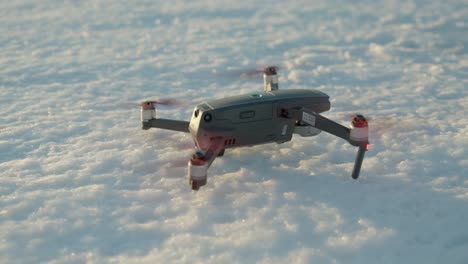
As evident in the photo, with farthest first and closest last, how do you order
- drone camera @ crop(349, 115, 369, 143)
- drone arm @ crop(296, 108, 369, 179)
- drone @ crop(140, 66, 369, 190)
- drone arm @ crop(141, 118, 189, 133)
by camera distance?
drone arm @ crop(141, 118, 189, 133), drone @ crop(140, 66, 369, 190), drone arm @ crop(296, 108, 369, 179), drone camera @ crop(349, 115, 369, 143)

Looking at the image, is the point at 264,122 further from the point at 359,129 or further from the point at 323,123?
the point at 359,129

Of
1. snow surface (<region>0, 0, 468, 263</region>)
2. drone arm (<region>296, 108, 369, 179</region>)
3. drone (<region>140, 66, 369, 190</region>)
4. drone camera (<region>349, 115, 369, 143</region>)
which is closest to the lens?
snow surface (<region>0, 0, 468, 263</region>)

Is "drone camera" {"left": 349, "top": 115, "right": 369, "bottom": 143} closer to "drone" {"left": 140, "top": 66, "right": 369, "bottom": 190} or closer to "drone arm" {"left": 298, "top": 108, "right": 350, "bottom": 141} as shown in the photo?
"drone" {"left": 140, "top": 66, "right": 369, "bottom": 190}

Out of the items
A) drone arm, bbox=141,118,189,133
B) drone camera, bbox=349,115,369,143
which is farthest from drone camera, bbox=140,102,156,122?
drone camera, bbox=349,115,369,143

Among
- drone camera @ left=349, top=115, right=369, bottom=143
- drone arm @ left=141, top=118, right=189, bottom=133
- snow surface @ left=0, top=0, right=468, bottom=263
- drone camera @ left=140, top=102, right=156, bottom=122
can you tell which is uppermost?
drone camera @ left=349, top=115, right=369, bottom=143

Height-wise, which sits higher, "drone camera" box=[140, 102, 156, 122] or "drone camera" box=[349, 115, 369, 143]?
"drone camera" box=[349, 115, 369, 143]

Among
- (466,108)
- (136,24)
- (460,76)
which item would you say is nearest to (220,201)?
(466,108)

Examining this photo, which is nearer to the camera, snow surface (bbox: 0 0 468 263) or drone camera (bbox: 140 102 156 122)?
snow surface (bbox: 0 0 468 263)

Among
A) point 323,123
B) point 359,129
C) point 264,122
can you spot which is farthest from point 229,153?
point 359,129
